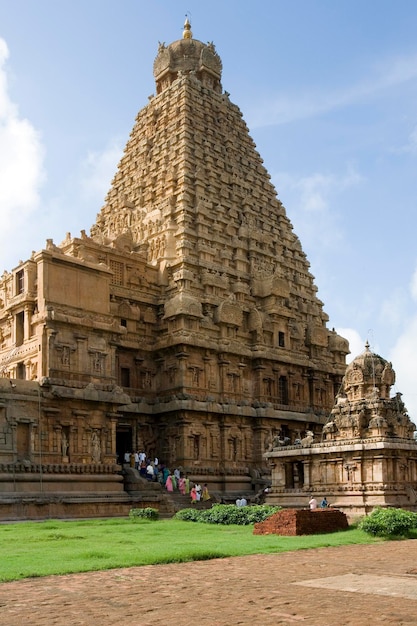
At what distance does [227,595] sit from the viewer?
12875 millimetres

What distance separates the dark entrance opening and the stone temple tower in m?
0.14

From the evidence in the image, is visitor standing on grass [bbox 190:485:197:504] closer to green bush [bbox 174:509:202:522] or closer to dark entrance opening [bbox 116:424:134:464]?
dark entrance opening [bbox 116:424:134:464]

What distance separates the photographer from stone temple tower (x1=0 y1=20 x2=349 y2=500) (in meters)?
39.4

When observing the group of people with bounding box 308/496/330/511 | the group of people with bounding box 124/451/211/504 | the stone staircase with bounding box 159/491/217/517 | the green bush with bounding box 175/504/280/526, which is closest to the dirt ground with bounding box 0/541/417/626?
the green bush with bounding box 175/504/280/526

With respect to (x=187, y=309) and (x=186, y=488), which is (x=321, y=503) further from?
(x=187, y=309)

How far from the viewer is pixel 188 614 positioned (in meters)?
11.2

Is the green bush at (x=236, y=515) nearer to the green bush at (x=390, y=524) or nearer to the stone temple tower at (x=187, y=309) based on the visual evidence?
the green bush at (x=390, y=524)

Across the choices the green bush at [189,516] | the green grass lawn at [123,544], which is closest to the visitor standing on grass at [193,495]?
the green bush at [189,516]

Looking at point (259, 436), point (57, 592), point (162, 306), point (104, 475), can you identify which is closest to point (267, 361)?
point (259, 436)

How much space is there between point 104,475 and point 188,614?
27548 millimetres

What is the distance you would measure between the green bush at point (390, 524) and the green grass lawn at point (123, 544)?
0.43 metres

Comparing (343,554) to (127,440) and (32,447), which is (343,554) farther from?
(127,440)

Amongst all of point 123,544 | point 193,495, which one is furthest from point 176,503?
point 123,544

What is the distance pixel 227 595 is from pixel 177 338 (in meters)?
32.2
